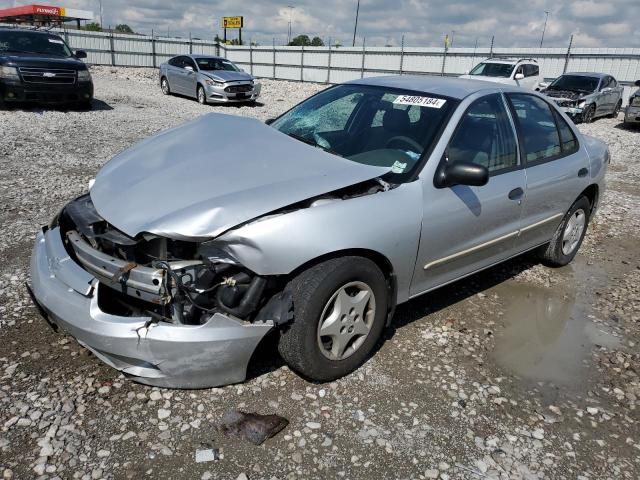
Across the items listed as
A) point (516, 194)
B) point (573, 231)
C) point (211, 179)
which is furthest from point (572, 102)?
point (211, 179)

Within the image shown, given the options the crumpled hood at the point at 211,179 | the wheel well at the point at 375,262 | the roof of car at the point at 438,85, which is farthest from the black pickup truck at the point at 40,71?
the wheel well at the point at 375,262

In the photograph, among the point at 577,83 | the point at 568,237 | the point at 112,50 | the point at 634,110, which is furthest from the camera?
the point at 112,50

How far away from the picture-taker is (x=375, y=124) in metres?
3.62

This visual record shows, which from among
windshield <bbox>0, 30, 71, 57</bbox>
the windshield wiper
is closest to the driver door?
the windshield wiper

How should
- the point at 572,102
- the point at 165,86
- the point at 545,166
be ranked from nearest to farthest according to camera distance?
1. the point at 545,166
2. the point at 572,102
3. the point at 165,86

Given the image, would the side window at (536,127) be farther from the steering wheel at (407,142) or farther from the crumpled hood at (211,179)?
the crumpled hood at (211,179)

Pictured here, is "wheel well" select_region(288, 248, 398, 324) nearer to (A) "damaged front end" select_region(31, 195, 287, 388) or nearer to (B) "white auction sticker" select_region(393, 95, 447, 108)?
(A) "damaged front end" select_region(31, 195, 287, 388)

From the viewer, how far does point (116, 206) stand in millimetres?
2748

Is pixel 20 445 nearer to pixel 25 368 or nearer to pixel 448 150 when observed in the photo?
pixel 25 368

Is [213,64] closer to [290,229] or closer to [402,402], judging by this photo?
[290,229]

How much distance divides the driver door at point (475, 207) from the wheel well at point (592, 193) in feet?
4.42

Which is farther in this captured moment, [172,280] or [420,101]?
[420,101]

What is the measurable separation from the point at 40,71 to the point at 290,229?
1089 centimetres

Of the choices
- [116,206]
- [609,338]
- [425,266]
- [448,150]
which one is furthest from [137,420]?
[609,338]
